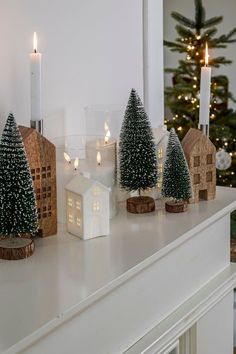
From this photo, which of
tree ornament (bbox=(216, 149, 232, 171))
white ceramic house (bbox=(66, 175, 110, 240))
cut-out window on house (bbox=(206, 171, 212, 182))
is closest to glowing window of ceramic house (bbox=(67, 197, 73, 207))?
white ceramic house (bbox=(66, 175, 110, 240))

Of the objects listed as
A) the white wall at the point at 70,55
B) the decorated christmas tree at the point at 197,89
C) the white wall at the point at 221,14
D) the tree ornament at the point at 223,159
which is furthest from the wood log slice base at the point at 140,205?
the white wall at the point at 221,14

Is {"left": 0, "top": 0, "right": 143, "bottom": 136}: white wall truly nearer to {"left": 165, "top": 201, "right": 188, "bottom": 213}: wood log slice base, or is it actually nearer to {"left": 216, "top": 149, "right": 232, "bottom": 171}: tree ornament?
{"left": 165, "top": 201, "right": 188, "bottom": 213}: wood log slice base

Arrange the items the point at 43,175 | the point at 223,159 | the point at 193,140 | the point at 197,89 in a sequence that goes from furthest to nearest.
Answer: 1. the point at 197,89
2. the point at 223,159
3. the point at 193,140
4. the point at 43,175

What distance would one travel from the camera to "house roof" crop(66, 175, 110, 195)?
1311 millimetres

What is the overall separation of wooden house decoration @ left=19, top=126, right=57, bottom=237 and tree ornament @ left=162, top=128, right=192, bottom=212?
286 mm

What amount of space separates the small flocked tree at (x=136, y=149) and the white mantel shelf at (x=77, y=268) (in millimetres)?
81

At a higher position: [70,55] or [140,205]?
[70,55]

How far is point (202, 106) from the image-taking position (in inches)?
64.1

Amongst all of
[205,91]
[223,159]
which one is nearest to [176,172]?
[205,91]

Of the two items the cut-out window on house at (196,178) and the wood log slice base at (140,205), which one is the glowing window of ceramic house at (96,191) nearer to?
the wood log slice base at (140,205)

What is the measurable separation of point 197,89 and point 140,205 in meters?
1.49

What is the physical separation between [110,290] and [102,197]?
229 mm

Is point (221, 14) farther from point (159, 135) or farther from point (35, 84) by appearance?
point (35, 84)

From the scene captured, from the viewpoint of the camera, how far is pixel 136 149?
1473mm
